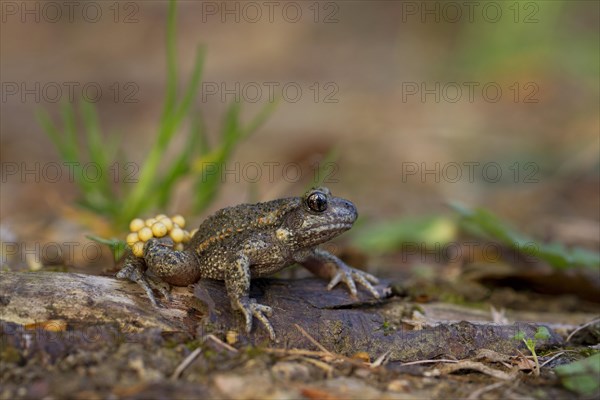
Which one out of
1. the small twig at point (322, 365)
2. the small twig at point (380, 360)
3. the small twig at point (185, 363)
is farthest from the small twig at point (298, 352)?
the small twig at point (185, 363)

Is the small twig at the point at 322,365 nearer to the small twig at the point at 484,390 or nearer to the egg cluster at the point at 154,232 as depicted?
the small twig at the point at 484,390

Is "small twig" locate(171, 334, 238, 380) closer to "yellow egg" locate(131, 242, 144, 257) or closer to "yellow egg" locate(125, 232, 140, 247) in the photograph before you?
"yellow egg" locate(131, 242, 144, 257)

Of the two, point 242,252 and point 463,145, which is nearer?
point 242,252

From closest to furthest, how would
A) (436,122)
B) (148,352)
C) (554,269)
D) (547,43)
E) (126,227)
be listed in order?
1. (148,352)
2. (554,269)
3. (126,227)
4. (436,122)
5. (547,43)

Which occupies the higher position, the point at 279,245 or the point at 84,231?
the point at 279,245

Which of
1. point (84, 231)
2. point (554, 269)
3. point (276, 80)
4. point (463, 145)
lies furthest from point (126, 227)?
point (276, 80)

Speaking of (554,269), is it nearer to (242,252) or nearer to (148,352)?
(242,252)
